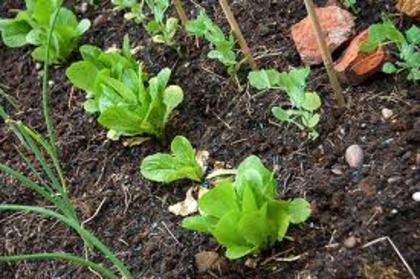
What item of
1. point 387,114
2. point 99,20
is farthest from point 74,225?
point 99,20

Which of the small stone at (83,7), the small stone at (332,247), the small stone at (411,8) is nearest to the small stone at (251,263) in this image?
the small stone at (332,247)

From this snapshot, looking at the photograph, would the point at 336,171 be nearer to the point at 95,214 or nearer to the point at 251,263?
the point at 251,263

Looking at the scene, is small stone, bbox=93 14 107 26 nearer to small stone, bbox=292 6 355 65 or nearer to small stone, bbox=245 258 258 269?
small stone, bbox=292 6 355 65

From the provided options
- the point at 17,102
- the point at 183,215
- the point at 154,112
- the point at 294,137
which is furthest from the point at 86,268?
the point at 17,102

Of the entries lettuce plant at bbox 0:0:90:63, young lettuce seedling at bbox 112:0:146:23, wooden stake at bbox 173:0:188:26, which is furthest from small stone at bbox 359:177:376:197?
lettuce plant at bbox 0:0:90:63

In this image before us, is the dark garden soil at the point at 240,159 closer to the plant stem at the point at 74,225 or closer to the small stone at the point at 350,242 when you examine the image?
the small stone at the point at 350,242
